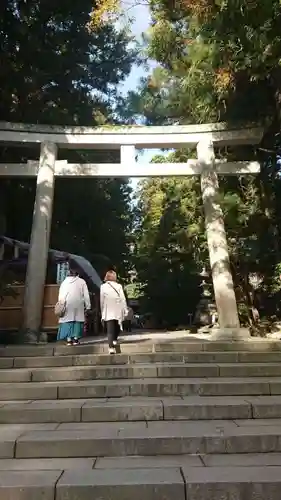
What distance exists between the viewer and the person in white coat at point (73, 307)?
7.59m

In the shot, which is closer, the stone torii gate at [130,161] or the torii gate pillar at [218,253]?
the torii gate pillar at [218,253]

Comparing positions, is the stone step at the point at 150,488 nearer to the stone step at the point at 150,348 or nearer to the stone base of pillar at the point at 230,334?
the stone step at the point at 150,348

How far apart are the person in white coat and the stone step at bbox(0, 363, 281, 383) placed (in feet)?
4.54

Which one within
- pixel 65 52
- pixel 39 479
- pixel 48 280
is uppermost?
pixel 65 52

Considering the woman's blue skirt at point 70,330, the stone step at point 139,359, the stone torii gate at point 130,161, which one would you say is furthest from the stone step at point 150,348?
the stone torii gate at point 130,161

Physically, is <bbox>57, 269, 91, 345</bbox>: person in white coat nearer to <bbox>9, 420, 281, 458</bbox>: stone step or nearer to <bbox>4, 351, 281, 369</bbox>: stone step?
<bbox>4, 351, 281, 369</bbox>: stone step

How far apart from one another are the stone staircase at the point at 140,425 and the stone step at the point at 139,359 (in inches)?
0.6

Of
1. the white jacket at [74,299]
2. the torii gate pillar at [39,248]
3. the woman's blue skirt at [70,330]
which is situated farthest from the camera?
the torii gate pillar at [39,248]

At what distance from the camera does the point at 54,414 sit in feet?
16.1

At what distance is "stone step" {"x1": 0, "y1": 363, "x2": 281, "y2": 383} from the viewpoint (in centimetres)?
613

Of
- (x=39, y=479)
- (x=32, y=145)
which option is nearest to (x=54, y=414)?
(x=39, y=479)

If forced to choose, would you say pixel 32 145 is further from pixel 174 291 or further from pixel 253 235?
pixel 174 291

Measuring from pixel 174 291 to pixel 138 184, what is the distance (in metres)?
9.89

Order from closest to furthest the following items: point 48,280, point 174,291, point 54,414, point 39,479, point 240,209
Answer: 1. point 39,479
2. point 54,414
3. point 240,209
4. point 48,280
5. point 174,291
